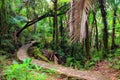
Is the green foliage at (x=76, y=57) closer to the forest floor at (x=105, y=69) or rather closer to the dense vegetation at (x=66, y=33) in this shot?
the dense vegetation at (x=66, y=33)

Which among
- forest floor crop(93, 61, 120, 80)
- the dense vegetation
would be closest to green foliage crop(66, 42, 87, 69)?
the dense vegetation

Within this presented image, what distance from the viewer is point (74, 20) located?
5.94 metres

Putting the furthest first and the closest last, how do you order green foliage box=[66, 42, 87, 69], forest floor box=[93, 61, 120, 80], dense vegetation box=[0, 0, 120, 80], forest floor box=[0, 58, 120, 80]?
green foliage box=[66, 42, 87, 69]
forest floor box=[93, 61, 120, 80]
forest floor box=[0, 58, 120, 80]
dense vegetation box=[0, 0, 120, 80]

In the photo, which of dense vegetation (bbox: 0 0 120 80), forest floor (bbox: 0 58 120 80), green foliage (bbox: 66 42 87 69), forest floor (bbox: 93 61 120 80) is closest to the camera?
dense vegetation (bbox: 0 0 120 80)

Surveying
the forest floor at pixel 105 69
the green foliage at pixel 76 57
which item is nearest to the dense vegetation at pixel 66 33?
the green foliage at pixel 76 57

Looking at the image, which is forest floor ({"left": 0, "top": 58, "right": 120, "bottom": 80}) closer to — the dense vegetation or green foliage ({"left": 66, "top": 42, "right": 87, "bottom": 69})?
the dense vegetation

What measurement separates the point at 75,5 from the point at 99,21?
1137 centimetres

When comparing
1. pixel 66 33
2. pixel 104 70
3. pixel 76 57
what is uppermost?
pixel 66 33

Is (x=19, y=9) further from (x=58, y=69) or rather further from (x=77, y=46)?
(x=58, y=69)

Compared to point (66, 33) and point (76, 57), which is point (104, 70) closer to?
point (76, 57)

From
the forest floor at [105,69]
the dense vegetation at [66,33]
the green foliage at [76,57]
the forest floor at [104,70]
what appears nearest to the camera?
the dense vegetation at [66,33]

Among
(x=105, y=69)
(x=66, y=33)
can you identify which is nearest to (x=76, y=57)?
(x=66, y=33)

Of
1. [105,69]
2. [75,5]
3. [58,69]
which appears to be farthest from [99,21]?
[75,5]

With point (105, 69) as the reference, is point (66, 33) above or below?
above
